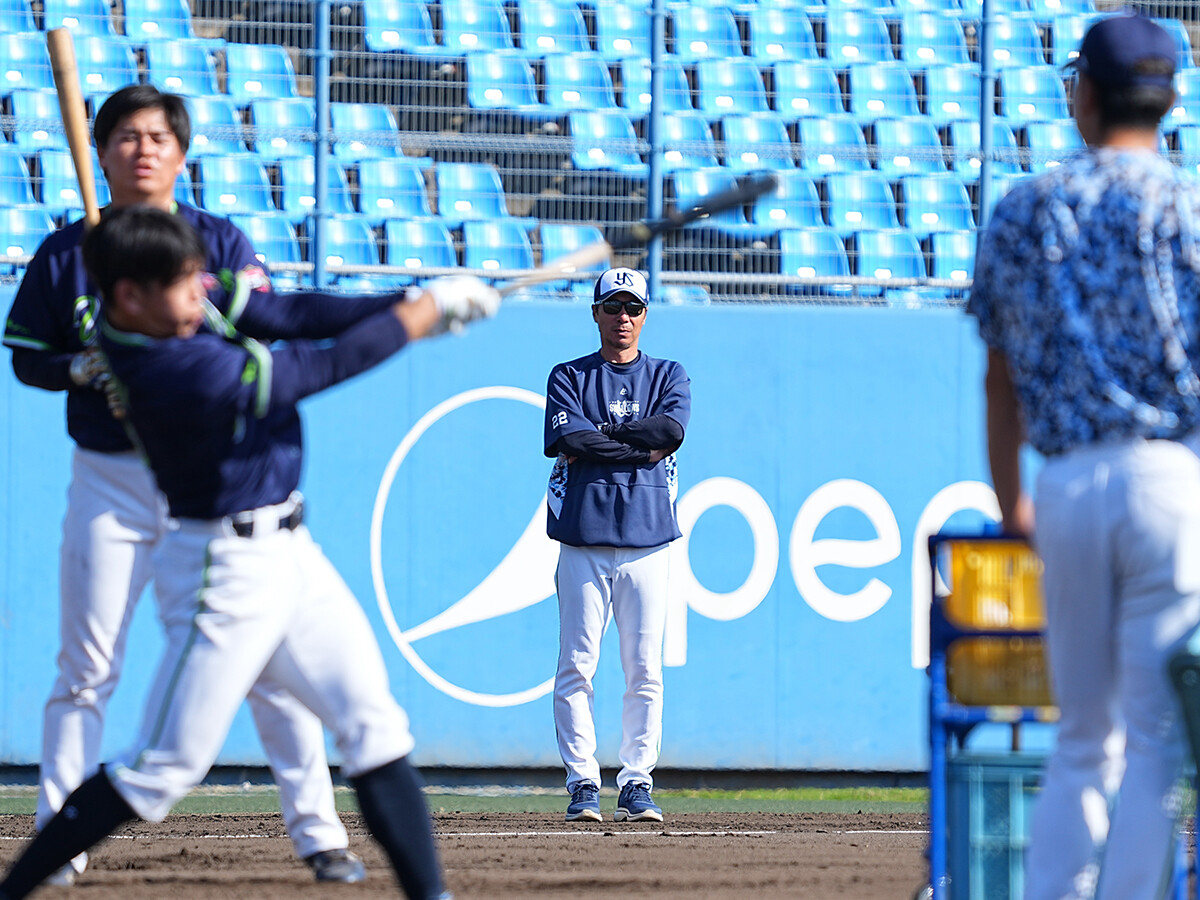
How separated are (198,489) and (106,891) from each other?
1.45 metres

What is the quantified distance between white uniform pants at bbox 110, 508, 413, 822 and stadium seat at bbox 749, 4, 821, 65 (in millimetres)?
7623

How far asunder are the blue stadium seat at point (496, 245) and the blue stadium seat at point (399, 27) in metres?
1.24

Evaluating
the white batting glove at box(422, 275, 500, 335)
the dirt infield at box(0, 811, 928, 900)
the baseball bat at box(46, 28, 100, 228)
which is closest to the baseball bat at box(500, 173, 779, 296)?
the white batting glove at box(422, 275, 500, 335)

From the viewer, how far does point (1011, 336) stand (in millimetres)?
3051

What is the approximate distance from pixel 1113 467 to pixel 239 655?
1.82 m

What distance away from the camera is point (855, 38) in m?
10.6

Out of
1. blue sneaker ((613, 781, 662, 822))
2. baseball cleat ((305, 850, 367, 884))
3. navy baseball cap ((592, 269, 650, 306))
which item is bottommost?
blue sneaker ((613, 781, 662, 822))

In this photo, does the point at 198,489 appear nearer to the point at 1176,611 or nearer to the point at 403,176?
the point at 1176,611

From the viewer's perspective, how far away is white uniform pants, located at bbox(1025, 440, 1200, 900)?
287 centimetres

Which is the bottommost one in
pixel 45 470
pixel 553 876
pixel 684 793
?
pixel 684 793

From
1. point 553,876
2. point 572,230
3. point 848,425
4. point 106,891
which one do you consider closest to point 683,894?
point 553,876

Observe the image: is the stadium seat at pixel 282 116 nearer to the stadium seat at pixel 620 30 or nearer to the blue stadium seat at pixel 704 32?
the stadium seat at pixel 620 30

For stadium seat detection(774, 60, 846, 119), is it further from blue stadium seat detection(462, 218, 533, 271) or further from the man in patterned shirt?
the man in patterned shirt

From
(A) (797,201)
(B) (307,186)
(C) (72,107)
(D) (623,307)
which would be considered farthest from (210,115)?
(C) (72,107)
